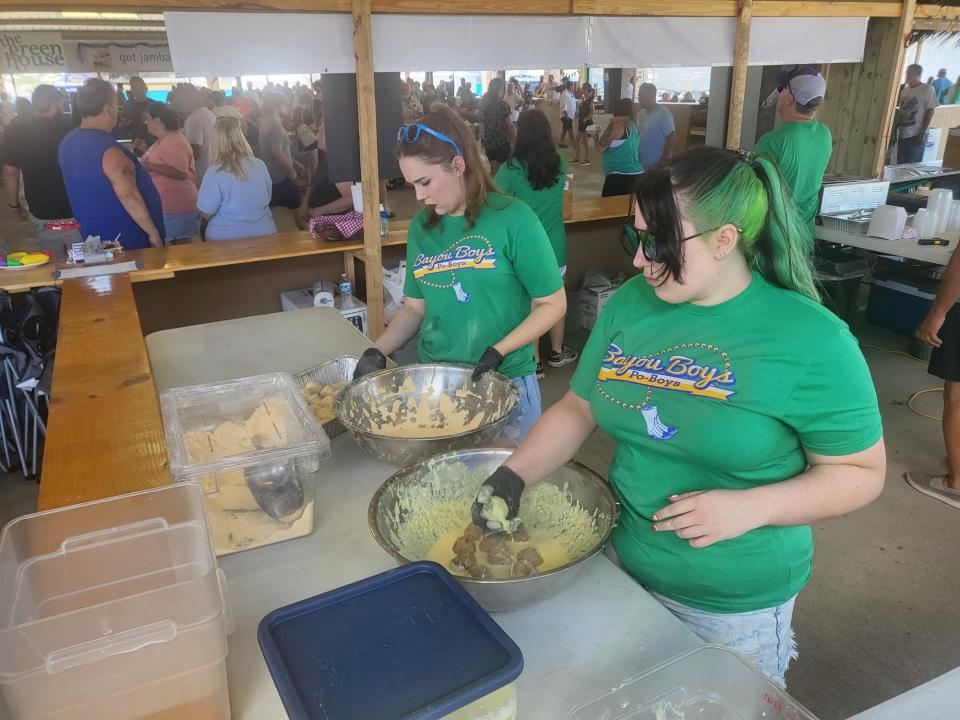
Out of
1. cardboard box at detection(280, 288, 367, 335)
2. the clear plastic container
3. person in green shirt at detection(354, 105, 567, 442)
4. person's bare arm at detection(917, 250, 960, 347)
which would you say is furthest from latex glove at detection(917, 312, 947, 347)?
cardboard box at detection(280, 288, 367, 335)

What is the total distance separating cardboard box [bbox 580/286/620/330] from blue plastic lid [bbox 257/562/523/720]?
4.31 metres

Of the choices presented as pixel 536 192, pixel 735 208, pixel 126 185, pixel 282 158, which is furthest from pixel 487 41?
pixel 735 208

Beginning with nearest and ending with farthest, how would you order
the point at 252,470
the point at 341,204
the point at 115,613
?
the point at 115,613 < the point at 252,470 < the point at 341,204

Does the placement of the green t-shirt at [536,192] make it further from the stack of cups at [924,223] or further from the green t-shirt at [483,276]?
the green t-shirt at [483,276]

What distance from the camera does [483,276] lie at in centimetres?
196

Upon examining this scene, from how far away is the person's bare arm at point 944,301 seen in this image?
2.94 metres

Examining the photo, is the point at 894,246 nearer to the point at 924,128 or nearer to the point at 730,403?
the point at 730,403

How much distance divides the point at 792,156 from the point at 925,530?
2252 mm

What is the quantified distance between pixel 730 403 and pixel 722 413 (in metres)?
0.02

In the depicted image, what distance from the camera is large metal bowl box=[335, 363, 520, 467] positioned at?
5.06 ft

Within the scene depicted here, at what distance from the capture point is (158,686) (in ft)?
2.72

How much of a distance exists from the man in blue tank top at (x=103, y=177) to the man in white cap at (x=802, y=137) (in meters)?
3.65

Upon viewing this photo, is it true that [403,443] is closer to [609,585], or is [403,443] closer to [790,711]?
[609,585]

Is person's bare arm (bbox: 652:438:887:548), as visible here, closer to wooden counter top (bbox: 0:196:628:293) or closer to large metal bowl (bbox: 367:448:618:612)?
large metal bowl (bbox: 367:448:618:612)
